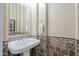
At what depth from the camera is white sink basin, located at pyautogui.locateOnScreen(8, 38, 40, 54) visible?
3.35 ft

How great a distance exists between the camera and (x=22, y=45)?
41.1 inches

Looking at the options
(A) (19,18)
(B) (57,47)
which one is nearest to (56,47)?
(B) (57,47)

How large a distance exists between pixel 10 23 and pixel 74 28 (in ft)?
1.95

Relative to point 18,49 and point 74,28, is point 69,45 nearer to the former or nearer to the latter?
point 74,28

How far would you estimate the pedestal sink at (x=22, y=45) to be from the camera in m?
1.02

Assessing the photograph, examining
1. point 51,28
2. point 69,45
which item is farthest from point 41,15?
point 69,45

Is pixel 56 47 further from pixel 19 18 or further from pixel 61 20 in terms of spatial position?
pixel 19 18

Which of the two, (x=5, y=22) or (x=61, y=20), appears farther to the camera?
(x=61, y=20)

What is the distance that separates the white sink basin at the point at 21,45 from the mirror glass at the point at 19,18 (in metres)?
0.08

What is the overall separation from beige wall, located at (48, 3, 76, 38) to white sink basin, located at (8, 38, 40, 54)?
19cm

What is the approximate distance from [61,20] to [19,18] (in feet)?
1.34

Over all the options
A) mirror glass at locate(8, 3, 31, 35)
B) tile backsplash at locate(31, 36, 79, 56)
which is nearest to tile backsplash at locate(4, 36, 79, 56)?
tile backsplash at locate(31, 36, 79, 56)

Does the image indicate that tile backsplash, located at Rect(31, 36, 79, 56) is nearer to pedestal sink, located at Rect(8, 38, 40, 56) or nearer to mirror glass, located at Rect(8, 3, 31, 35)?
pedestal sink, located at Rect(8, 38, 40, 56)

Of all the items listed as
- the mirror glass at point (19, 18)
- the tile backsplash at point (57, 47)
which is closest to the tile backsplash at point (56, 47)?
the tile backsplash at point (57, 47)
